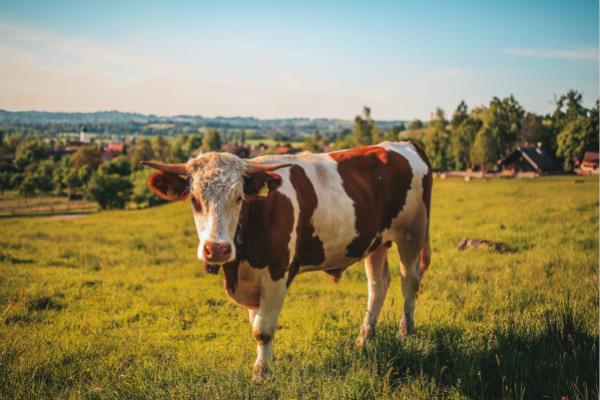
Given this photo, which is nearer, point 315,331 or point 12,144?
point 315,331

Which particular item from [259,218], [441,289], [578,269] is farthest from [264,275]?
[578,269]

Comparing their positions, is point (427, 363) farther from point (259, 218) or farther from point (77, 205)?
point (77, 205)

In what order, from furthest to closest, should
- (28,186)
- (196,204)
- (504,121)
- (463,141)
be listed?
(504,121), (28,186), (463,141), (196,204)

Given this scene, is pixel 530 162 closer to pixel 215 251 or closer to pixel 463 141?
pixel 463 141

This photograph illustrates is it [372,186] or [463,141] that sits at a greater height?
[463,141]

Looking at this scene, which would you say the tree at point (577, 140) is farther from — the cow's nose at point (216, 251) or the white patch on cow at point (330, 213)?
the cow's nose at point (216, 251)

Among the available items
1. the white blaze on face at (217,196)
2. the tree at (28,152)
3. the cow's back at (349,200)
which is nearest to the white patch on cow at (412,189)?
the cow's back at (349,200)

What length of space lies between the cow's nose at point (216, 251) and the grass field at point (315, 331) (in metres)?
1.08

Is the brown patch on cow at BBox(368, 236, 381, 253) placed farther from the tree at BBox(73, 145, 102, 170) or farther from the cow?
the tree at BBox(73, 145, 102, 170)

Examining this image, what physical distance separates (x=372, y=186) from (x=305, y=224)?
1297mm

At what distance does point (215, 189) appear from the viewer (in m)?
4.39

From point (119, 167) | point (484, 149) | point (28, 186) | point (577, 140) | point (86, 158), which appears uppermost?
point (577, 140)

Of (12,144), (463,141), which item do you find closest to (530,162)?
(463,141)

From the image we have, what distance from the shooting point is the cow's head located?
13.9ft
